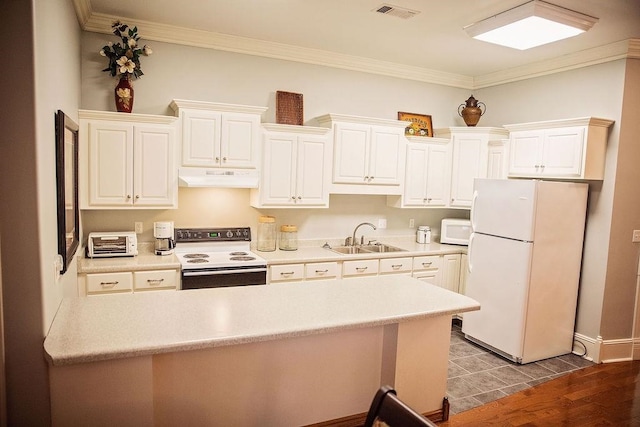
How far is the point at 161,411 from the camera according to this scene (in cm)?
205

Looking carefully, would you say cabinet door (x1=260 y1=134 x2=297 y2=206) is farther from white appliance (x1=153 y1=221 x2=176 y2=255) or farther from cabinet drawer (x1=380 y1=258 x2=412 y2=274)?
cabinet drawer (x1=380 y1=258 x2=412 y2=274)

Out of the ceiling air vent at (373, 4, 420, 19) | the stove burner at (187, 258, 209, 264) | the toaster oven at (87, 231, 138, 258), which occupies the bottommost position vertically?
the stove burner at (187, 258, 209, 264)

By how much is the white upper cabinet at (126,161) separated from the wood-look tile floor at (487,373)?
273 centimetres

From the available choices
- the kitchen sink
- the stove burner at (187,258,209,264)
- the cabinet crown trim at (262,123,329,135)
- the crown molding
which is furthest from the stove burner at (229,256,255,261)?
the crown molding

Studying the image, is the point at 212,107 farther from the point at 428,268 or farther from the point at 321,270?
the point at 428,268

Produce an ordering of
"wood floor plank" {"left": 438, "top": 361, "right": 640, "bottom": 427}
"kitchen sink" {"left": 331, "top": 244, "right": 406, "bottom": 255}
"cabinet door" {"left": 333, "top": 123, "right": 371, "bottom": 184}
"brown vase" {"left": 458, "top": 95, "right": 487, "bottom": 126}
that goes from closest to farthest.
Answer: "wood floor plank" {"left": 438, "top": 361, "right": 640, "bottom": 427} < "cabinet door" {"left": 333, "top": 123, "right": 371, "bottom": 184} < "kitchen sink" {"left": 331, "top": 244, "right": 406, "bottom": 255} < "brown vase" {"left": 458, "top": 95, "right": 487, "bottom": 126}

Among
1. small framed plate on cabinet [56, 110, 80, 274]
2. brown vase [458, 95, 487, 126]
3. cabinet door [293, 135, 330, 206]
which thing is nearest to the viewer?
small framed plate on cabinet [56, 110, 80, 274]

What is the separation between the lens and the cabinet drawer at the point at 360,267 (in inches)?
163

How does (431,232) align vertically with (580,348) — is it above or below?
above

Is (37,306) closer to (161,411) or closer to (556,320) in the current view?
(161,411)

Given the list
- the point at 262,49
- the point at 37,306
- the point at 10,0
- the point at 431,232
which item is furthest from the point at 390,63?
the point at 37,306

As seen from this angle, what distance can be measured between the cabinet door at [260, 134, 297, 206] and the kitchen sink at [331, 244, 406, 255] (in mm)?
870

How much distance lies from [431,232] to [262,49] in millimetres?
2840

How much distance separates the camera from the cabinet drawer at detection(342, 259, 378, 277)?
4137 mm
